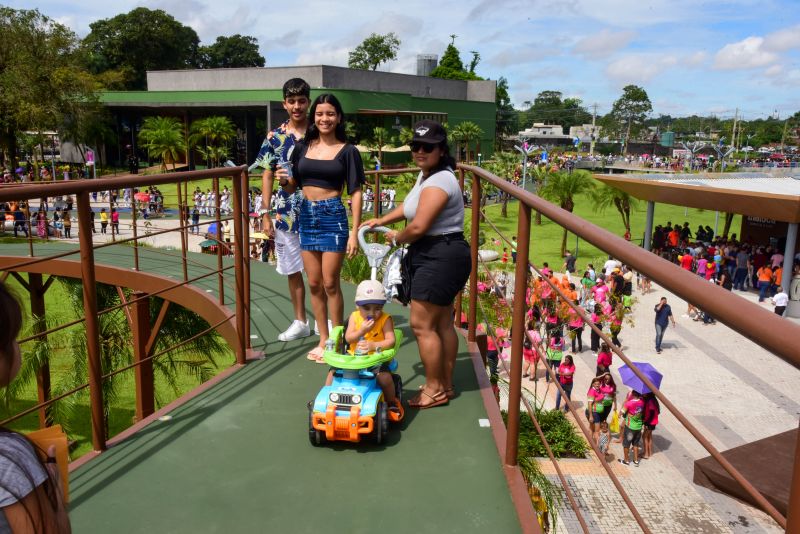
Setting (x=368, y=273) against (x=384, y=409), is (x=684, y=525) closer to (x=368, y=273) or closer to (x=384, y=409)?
(x=368, y=273)

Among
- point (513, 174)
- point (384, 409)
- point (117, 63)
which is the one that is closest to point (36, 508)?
point (384, 409)

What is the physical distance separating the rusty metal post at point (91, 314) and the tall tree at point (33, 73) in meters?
32.4

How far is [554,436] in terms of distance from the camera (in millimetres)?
11266

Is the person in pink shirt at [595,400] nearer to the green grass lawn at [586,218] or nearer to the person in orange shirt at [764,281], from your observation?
the green grass lawn at [586,218]

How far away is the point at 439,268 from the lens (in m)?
3.32

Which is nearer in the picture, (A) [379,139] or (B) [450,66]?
(A) [379,139]

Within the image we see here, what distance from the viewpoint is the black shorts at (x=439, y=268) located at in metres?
3.31

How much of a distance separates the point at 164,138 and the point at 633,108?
106 m

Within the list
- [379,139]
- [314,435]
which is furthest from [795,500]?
[379,139]

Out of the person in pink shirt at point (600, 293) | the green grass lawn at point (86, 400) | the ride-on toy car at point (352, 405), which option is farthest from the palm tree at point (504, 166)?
the ride-on toy car at point (352, 405)

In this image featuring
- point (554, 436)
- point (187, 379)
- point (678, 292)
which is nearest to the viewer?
point (678, 292)

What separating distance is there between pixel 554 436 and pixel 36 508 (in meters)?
10.9

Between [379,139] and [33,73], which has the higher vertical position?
[33,73]

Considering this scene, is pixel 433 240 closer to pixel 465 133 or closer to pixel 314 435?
pixel 314 435
